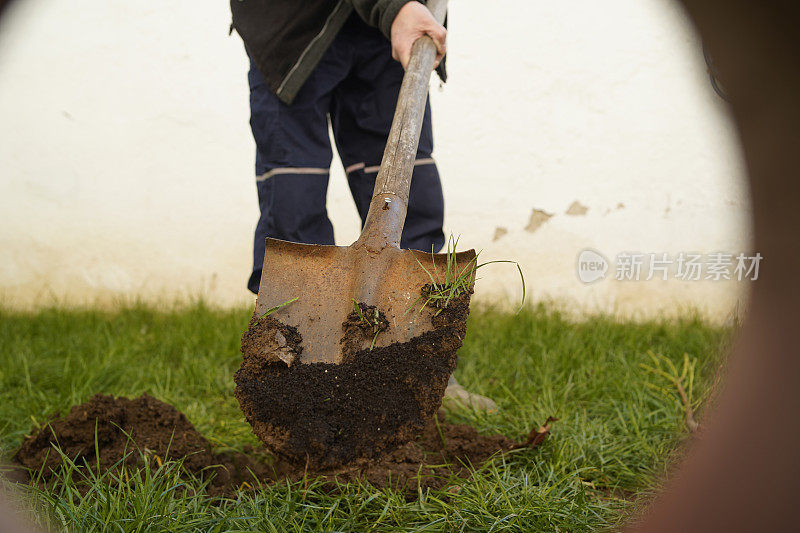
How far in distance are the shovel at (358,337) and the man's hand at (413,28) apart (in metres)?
0.24

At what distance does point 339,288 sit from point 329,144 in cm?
79

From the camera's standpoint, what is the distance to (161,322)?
9.61ft

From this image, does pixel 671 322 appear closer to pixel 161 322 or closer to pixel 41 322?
pixel 161 322

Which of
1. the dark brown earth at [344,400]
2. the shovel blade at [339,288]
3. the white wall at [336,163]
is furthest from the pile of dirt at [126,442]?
the white wall at [336,163]

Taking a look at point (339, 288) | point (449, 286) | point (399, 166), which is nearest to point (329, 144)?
point (399, 166)

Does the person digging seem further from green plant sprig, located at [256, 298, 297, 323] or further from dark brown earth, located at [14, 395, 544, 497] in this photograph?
green plant sprig, located at [256, 298, 297, 323]

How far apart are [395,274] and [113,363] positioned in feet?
4.49

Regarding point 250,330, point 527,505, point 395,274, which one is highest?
point 395,274

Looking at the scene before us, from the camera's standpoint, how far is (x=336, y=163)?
3.36 meters

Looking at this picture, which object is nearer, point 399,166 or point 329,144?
point 399,166

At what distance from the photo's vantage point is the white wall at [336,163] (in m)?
3.28

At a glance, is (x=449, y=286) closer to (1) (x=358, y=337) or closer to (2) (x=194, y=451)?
(1) (x=358, y=337)

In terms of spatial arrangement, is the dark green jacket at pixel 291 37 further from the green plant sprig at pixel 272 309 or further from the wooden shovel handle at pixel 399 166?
the green plant sprig at pixel 272 309

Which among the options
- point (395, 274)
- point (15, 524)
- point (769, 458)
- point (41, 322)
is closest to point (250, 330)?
point (395, 274)
